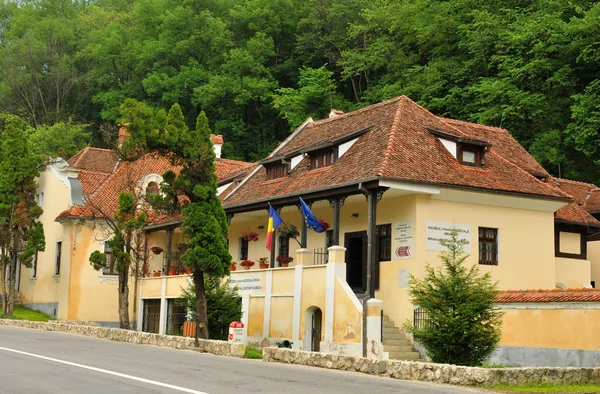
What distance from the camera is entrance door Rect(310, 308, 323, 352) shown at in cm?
2636

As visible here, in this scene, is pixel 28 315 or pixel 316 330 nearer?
pixel 316 330

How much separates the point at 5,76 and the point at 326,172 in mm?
47201

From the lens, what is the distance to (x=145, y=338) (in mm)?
25844

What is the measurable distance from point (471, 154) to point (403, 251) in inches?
178

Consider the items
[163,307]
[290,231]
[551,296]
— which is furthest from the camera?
[163,307]

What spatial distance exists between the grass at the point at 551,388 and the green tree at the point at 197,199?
11.4 metres

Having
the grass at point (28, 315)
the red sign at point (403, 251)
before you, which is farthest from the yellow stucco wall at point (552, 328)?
the grass at point (28, 315)

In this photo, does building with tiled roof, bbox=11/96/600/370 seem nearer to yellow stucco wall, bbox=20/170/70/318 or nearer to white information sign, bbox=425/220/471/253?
white information sign, bbox=425/220/471/253

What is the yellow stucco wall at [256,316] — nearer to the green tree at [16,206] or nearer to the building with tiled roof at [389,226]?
the building with tiled roof at [389,226]

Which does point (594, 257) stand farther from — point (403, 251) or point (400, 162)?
point (400, 162)

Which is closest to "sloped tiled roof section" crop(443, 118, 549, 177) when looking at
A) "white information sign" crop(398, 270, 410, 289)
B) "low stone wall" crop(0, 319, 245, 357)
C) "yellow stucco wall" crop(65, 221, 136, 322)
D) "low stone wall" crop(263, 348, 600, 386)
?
"white information sign" crop(398, 270, 410, 289)

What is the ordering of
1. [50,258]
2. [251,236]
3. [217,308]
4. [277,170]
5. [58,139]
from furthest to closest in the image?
[58,139] → [50,258] → [251,236] → [277,170] → [217,308]

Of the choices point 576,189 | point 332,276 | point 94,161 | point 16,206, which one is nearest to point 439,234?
point 332,276

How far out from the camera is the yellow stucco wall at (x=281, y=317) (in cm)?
2724
